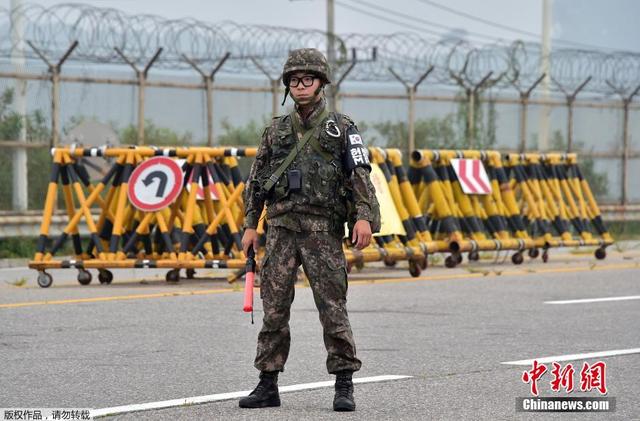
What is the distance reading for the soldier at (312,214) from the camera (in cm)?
834

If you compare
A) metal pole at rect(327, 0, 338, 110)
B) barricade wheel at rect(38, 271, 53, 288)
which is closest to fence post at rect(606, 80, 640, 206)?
metal pole at rect(327, 0, 338, 110)

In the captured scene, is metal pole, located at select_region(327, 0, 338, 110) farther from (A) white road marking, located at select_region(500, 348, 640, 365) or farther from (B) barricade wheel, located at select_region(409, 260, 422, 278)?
(A) white road marking, located at select_region(500, 348, 640, 365)

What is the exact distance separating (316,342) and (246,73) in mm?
14415

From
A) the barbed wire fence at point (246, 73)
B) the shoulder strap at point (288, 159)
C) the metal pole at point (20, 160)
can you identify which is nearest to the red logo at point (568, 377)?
the shoulder strap at point (288, 159)

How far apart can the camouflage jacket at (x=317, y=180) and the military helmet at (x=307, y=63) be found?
8.5 inches

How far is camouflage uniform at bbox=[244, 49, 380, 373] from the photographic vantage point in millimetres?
8352

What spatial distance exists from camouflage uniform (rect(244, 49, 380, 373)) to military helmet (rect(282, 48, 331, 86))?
23 cm

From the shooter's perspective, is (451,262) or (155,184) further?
(451,262)

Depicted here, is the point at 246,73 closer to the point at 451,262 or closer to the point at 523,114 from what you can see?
the point at 523,114

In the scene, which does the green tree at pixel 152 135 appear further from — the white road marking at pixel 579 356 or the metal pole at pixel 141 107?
the white road marking at pixel 579 356

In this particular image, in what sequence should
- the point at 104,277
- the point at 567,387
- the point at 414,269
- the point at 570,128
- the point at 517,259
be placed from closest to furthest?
the point at 567,387, the point at 104,277, the point at 414,269, the point at 517,259, the point at 570,128

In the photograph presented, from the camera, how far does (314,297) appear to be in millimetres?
8344

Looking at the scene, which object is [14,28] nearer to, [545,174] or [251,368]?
[545,174]

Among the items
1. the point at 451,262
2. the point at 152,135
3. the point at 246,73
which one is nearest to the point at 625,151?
the point at 246,73
